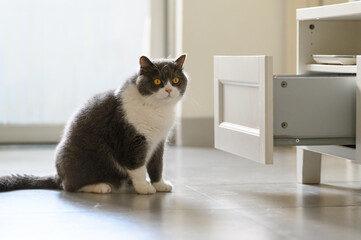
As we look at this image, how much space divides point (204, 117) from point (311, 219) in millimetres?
1842

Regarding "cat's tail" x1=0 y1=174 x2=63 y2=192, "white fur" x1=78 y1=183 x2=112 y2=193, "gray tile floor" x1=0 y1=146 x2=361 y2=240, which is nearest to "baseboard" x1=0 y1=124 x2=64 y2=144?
"gray tile floor" x1=0 y1=146 x2=361 y2=240

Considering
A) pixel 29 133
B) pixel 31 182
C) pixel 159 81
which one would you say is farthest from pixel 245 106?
pixel 29 133

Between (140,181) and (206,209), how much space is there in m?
0.33

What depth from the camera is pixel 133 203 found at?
2.03 m

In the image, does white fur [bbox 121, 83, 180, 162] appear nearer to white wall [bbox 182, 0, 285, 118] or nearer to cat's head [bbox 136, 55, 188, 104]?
cat's head [bbox 136, 55, 188, 104]

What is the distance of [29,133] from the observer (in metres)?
3.59

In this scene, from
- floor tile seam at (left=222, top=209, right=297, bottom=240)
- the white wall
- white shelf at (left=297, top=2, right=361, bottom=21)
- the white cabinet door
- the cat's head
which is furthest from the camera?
the white wall

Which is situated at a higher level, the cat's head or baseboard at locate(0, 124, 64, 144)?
the cat's head

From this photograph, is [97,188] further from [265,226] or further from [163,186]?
[265,226]

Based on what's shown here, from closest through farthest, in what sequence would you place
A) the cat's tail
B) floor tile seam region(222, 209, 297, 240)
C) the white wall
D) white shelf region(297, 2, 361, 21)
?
floor tile seam region(222, 209, 297, 240) < white shelf region(297, 2, 361, 21) < the cat's tail < the white wall

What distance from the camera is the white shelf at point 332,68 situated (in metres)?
2.12

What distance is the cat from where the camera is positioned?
7.13 feet

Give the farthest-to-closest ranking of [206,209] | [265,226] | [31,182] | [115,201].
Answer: [31,182], [115,201], [206,209], [265,226]

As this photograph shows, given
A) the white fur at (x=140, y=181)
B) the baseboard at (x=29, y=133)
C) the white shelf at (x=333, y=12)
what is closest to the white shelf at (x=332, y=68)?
the white shelf at (x=333, y=12)
